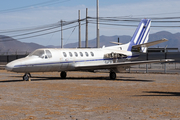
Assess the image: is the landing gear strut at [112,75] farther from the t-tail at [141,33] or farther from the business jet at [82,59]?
the t-tail at [141,33]

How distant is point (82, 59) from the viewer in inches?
1160

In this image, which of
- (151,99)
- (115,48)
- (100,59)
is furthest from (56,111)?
(115,48)

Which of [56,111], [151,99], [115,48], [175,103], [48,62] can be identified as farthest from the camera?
[115,48]

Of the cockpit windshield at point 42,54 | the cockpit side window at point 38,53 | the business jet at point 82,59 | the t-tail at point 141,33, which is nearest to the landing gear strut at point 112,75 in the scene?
the business jet at point 82,59

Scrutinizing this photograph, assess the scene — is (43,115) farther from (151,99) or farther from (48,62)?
(48,62)

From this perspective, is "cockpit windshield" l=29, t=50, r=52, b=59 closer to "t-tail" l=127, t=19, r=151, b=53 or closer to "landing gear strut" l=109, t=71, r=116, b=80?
"landing gear strut" l=109, t=71, r=116, b=80

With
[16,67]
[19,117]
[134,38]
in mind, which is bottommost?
[19,117]

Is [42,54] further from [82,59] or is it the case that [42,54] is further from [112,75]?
[112,75]

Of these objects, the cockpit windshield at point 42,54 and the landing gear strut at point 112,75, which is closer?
the cockpit windshield at point 42,54

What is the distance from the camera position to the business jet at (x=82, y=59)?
2542 centimetres

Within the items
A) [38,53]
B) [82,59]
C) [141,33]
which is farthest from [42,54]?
[141,33]

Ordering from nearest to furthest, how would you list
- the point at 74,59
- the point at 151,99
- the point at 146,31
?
the point at 151,99 < the point at 74,59 < the point at 146,31

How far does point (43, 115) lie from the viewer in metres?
11.1

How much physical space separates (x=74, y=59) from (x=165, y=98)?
14.4m
